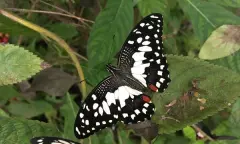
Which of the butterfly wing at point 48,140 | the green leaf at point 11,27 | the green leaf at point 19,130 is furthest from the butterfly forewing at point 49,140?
the green leaf at point 11,27

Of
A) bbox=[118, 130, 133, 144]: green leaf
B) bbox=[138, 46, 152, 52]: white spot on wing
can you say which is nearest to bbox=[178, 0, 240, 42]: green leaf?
bbox=[138, 46, 152, 52]: white spot on wing

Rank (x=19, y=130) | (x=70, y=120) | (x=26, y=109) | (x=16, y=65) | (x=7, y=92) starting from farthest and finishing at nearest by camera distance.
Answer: (x=26, y=109) < (x=7, y=92) < (x=70, y=120) < (x=19, y=130) < (x=16, y=65)

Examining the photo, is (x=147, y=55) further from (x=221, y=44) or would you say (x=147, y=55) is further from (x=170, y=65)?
(x=221, y=44)

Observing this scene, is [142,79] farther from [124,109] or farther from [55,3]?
[55,3]

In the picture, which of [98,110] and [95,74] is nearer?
[98,110]

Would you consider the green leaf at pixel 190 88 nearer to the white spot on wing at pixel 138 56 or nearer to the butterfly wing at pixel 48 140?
the white spot on wing at pixel 138 56

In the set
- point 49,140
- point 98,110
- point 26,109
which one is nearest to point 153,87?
point 98,110
